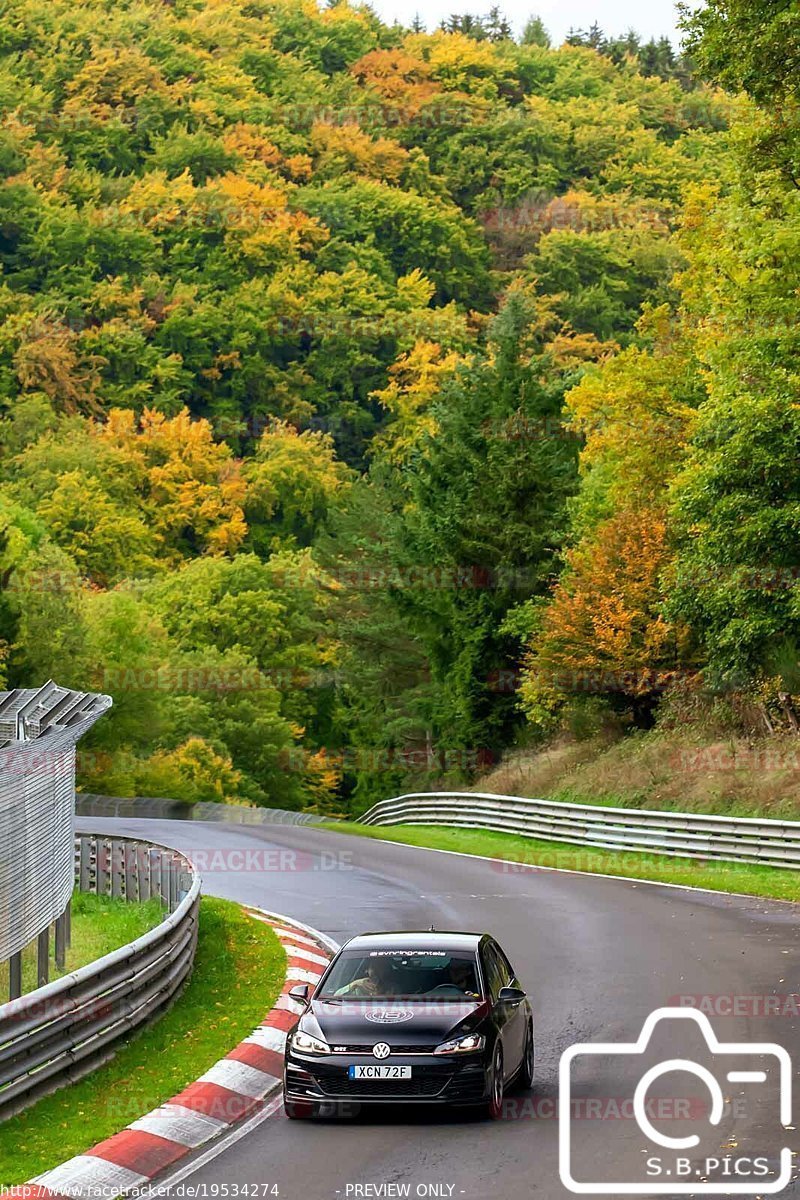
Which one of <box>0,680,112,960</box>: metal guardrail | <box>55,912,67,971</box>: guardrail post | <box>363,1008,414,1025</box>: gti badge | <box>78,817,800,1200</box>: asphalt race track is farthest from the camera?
<box>55,912,67,971</box>: guardrail post

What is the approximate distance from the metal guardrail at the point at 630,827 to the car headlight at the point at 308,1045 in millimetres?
19262

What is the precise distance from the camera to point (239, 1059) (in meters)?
13.9

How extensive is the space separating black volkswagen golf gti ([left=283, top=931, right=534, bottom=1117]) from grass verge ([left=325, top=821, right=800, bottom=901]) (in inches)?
561

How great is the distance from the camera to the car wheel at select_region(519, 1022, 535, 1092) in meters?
12.9

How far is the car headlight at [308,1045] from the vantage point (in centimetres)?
1184

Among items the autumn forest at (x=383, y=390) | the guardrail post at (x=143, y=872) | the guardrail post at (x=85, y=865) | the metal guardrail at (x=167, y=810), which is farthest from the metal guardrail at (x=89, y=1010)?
the metal guardrail at (x=167, y=810)

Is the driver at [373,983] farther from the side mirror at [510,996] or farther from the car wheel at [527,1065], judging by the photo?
the car wheel at [527,1065]

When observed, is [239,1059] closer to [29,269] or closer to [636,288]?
[636,288]

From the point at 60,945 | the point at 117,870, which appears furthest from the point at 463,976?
the point at 117,870

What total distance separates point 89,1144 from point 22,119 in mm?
162636

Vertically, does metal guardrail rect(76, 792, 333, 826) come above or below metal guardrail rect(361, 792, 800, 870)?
below

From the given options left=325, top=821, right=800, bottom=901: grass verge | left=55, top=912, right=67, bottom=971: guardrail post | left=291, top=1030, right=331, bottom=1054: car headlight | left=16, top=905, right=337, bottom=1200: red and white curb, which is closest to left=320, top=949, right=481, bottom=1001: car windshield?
left=291, top=1030, right=331, bottom=1054: car headlight

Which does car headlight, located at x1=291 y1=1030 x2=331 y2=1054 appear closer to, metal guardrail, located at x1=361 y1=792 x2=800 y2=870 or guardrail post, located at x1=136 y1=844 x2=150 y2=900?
guardrail post, located at x1=136 y1=844 x2=150 y2=900

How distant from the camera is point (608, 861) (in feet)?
114
